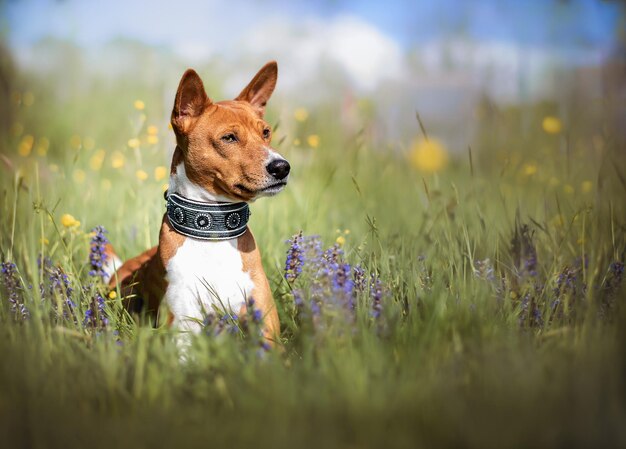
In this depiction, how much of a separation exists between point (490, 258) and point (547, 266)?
46 centimetres

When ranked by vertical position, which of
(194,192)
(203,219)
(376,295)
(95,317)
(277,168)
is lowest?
(95,317)

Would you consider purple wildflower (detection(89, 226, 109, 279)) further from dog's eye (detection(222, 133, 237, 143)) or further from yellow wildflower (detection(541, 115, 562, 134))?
yellow wildflower (detection(541, 115, 562, 134))

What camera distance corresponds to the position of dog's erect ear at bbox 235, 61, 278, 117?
366 centimetres

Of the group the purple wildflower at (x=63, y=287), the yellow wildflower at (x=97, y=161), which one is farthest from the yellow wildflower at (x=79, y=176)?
the purple wildflower at (x=63, y=287)

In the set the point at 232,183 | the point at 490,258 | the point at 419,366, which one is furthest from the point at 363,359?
the point at 490,258

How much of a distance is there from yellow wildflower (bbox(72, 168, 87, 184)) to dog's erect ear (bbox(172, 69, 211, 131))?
294 cm

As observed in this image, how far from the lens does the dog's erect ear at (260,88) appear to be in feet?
12.0

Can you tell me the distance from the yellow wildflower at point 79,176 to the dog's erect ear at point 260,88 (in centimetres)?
282

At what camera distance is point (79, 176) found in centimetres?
619

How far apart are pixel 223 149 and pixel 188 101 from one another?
0.33 metres

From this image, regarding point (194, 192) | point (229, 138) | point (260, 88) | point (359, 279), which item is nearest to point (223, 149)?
point (229, 138)

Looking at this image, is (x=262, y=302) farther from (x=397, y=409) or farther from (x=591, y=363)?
(x=591, y=363)

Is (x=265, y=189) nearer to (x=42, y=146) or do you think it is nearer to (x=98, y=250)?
(x=98, y=250)

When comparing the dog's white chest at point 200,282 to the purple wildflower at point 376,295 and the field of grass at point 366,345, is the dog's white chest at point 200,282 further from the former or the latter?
the purple wildflower at point 376,295
